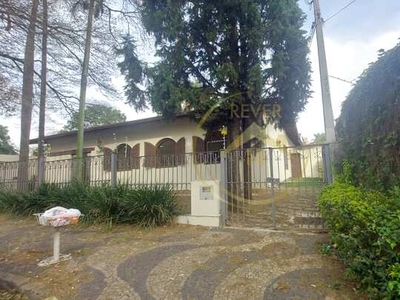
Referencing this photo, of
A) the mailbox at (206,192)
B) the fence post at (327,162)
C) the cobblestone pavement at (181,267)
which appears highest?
the fence post at (327,162)

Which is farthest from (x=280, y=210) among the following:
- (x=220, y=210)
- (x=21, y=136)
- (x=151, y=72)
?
(x=21, y=136)

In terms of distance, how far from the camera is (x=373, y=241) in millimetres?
2645

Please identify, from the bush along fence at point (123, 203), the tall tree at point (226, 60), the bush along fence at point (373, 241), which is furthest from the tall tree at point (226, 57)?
the bush along fence at point (373, 241)

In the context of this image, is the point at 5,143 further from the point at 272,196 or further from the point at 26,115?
the point at 272,196

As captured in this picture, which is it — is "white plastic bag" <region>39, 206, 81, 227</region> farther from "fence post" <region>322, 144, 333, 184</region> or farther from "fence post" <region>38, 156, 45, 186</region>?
"fence post" <region>38, 156, 45, 186</region>

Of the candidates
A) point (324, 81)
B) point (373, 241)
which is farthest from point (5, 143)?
point (373, 241)

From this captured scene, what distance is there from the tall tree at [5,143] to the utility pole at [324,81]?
109 ft

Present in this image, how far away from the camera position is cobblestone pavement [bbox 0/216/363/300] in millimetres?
3469

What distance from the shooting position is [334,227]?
12.1ft

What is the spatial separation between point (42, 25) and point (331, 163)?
278 inches

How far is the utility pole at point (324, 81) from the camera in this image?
21.8 feet

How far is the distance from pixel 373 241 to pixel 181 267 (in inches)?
104

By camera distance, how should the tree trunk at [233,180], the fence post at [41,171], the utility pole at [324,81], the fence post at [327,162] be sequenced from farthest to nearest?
the fence post at [41,171], the tree trunk at [233,180], the utility pole at [324,81], the fence post at [327,162]

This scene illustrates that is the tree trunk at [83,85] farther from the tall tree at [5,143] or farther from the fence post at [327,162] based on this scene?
the tall tree at [5,143]
